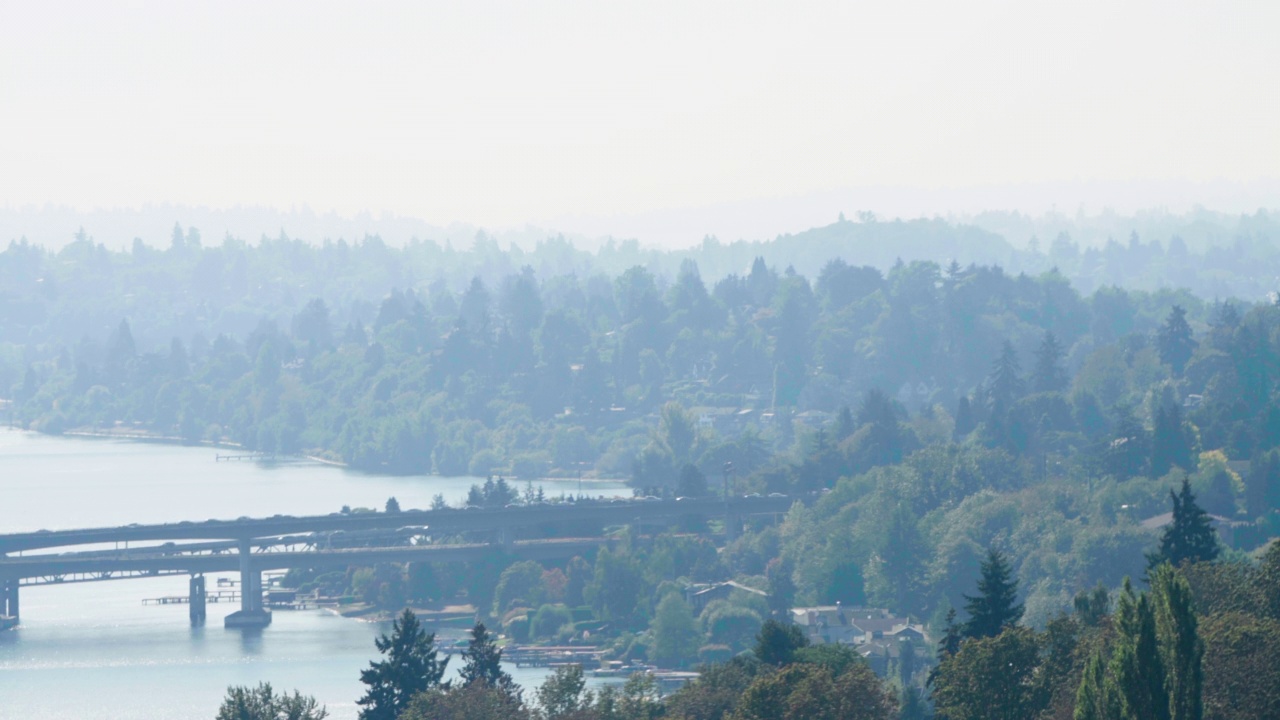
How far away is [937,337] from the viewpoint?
282 feet

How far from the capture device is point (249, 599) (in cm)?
4438

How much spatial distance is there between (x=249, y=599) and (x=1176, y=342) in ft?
97.1

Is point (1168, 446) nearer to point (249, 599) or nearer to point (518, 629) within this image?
point (518, 629)

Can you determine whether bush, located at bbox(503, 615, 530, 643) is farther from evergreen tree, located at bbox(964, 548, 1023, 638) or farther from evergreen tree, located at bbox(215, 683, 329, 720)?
evergreen tree, located at bbox(964, 548, 1023, 638)

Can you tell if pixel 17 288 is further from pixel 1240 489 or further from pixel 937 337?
Answer: pixel 1240 489

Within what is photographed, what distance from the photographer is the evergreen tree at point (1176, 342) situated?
62.7 metres

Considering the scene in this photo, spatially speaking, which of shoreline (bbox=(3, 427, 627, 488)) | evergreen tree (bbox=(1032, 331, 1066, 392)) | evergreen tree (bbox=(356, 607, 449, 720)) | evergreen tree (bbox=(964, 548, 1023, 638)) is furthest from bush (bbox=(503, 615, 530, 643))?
shoreline (bbox=(3, 427, 627, 488))

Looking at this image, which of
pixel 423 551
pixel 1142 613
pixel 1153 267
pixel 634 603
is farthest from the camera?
pixel 1153 267

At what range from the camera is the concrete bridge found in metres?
44.6

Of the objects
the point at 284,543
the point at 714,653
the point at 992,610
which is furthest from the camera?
the point at 284,543

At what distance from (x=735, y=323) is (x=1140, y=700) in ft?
259

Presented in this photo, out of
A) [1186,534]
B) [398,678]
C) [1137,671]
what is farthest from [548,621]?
[1137,671]

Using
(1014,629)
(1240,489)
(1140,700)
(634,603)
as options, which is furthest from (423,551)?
(1140,700)

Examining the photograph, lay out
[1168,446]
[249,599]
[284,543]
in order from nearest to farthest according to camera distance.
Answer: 1. [249,599]
2. [1168,446]
3. [284,543]
